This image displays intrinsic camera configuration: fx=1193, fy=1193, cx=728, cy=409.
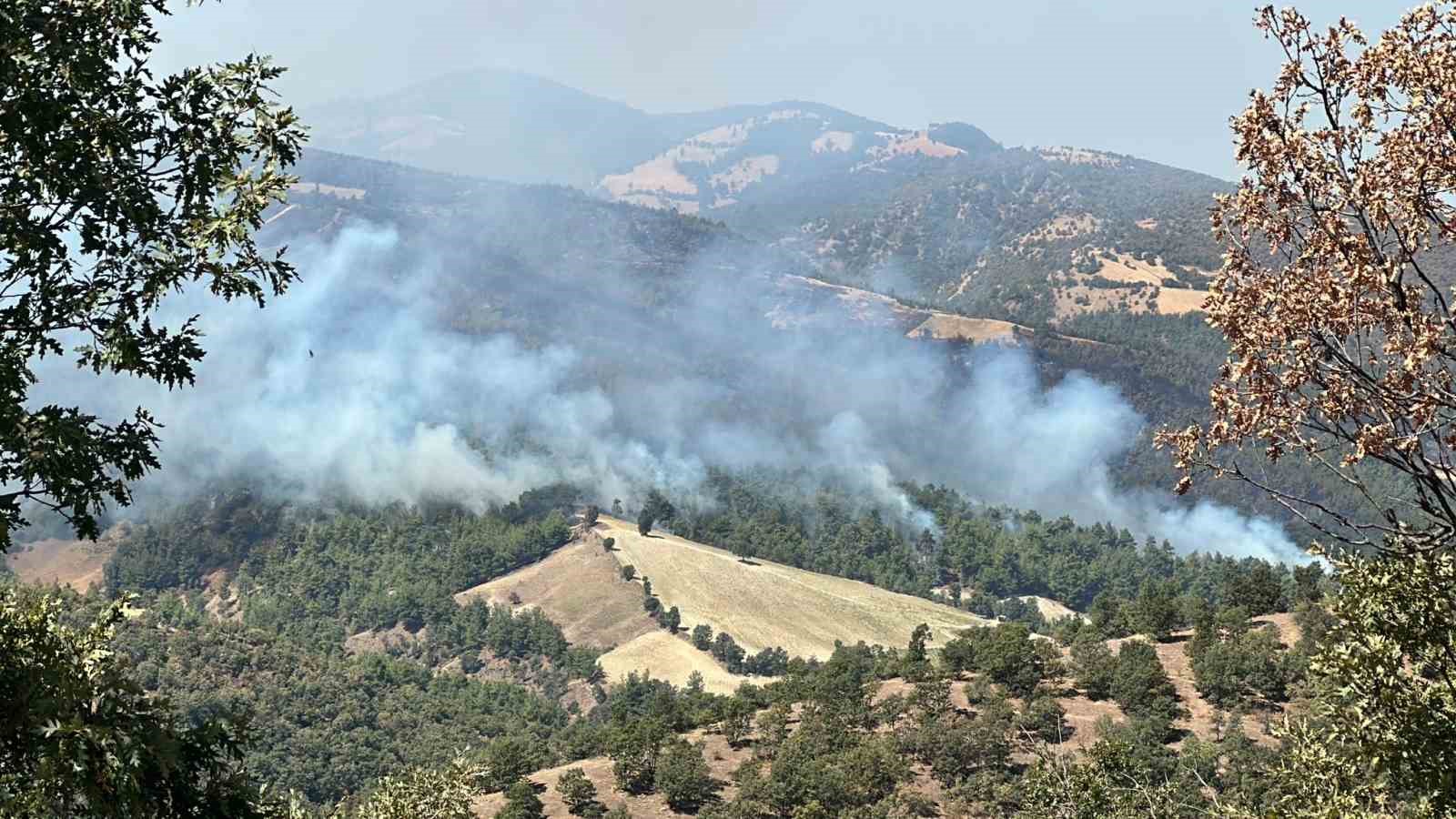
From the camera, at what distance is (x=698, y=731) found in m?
98.2

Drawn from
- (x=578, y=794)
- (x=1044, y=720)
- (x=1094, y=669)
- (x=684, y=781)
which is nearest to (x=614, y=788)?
(x=578, y=794)

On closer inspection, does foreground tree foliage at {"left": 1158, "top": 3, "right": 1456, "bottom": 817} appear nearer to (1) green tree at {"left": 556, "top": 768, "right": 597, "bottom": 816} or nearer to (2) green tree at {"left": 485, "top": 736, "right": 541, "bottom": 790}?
(1) green tree at {"left": 556, "top": 768, "right": 597, "bottom": 816}

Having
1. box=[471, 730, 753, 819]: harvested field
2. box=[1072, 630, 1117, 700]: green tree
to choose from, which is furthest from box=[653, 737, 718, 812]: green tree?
box=[1072, 630, 1117, 700]: green tree

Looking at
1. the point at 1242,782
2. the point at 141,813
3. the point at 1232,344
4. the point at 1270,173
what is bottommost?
the point at 1242,782

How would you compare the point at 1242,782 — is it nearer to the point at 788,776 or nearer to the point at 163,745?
the point at 788,776

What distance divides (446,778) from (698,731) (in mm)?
68061

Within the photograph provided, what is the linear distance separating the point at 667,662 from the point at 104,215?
17943 cm

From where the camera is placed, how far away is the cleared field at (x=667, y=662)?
178 metres

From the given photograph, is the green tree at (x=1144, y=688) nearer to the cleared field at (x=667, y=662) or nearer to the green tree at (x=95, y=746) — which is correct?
the green tree at (x=95, y=746)

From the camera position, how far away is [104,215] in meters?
11.6

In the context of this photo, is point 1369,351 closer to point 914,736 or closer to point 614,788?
point 914,736

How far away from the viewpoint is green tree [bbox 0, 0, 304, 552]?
10953 mm

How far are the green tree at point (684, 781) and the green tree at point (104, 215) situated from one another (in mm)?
71542

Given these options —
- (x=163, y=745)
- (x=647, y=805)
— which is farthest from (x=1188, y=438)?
(x=647, y=805)
